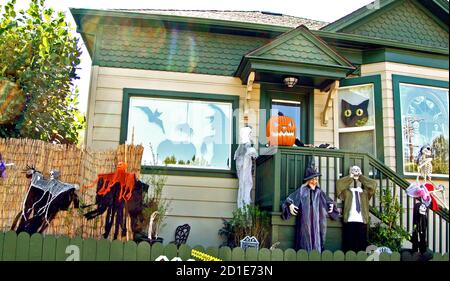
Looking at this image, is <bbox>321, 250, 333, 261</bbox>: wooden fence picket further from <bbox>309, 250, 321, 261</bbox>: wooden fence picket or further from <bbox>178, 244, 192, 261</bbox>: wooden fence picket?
<bbox>178, 244, 192, 261</bbox>: wooden fence picket

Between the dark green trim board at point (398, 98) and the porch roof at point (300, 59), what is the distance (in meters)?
1.10

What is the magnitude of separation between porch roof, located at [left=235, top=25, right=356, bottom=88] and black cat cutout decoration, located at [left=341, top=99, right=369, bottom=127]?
2.88 feet

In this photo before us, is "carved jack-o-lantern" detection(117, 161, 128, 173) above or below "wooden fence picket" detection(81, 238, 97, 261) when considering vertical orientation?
above

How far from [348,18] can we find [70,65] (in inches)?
199

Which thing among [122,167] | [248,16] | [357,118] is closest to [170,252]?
[122,167]

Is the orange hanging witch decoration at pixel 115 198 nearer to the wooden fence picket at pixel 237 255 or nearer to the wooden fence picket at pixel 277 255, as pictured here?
the wooden fence picket at pixel 237 255

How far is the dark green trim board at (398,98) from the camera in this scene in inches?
289

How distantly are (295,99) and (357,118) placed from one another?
1.15 m

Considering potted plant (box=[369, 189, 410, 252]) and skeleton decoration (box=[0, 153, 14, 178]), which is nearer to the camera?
skeleton decoration (box=[0, 153, 14, 178])

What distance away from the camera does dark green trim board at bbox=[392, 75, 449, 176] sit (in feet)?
24.0

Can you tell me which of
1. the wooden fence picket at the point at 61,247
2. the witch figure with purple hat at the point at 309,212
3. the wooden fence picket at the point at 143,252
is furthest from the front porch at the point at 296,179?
the wooden fence picket at the point at 61,247

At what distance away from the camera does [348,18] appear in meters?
7.96

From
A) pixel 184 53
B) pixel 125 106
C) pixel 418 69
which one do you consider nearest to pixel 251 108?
pixel 184 53

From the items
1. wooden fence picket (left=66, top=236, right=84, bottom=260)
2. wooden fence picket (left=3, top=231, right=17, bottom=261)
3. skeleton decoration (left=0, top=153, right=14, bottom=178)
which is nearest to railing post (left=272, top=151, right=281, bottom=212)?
wooden fence picket (left=66, top=236, right=84, bottom=260)
